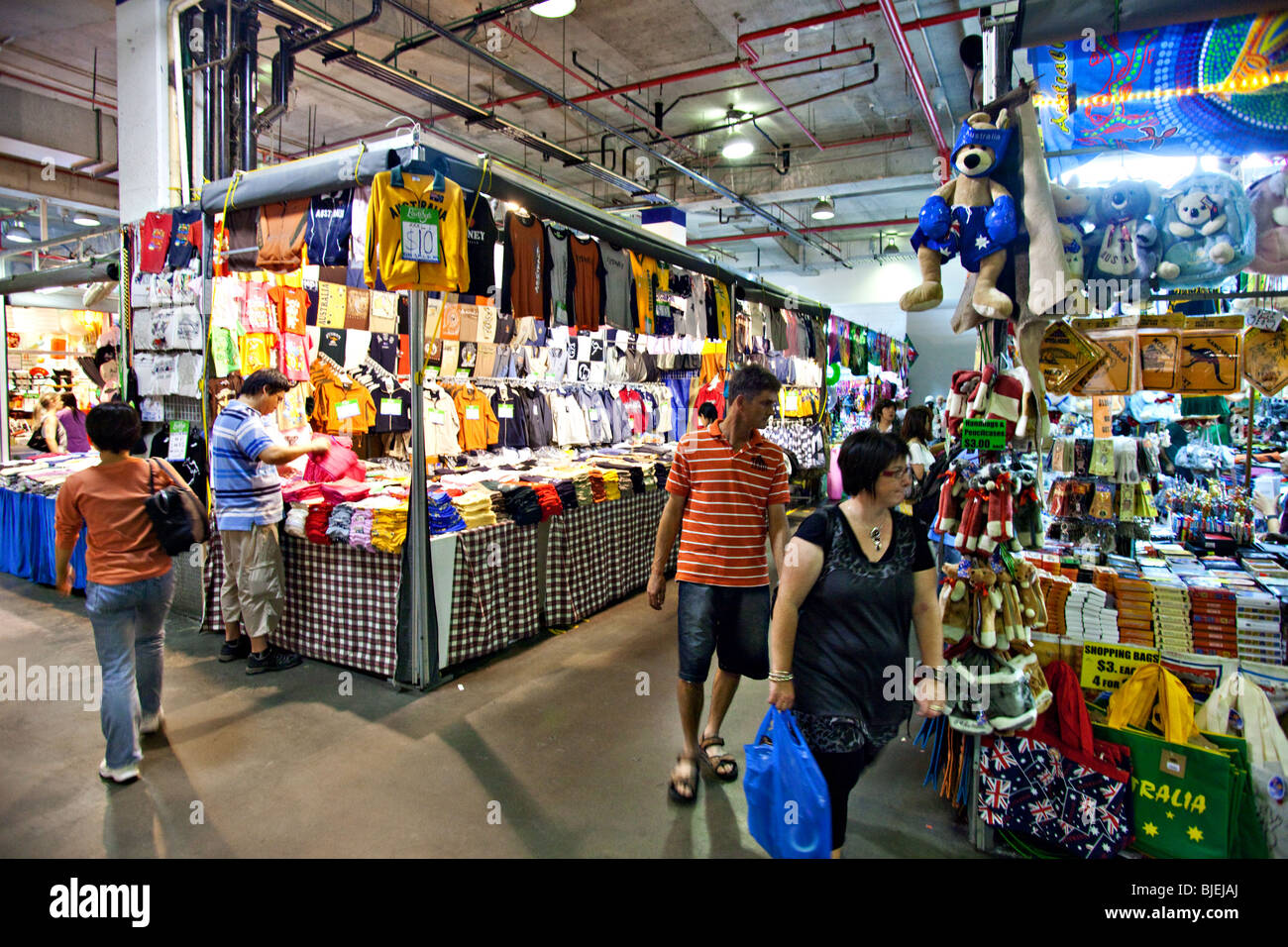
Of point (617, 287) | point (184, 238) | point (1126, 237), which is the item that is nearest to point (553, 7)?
point (617, 287)

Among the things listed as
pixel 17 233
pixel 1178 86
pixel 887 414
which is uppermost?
pixel 17 233

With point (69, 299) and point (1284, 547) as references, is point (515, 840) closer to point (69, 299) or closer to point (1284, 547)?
point (1284, 547)

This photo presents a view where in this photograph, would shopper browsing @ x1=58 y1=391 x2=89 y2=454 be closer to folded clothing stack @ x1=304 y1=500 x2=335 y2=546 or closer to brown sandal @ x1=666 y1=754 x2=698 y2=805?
folded clothing stack @ x1=304 y1=500 x2=335 y2=546

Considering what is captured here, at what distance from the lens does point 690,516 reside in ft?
9.95

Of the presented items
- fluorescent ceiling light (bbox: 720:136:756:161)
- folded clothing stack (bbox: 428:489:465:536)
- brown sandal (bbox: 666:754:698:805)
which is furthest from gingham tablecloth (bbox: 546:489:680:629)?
fluorescent ceiling light (bbox: 720:136:756:161)

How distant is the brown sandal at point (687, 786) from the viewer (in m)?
3.03

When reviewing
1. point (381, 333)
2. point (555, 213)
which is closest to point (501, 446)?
point (381, 333)

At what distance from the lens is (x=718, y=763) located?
10.7ft

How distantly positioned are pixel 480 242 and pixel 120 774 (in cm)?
309

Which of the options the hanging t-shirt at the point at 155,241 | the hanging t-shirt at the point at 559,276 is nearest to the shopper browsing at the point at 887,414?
the hanging t-shirt at the point at 559,276

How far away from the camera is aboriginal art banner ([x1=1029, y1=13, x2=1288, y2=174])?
8.48ft

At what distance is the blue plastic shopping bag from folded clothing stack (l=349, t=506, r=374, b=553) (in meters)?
2.77

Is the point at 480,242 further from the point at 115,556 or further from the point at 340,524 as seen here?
the point at 115,556

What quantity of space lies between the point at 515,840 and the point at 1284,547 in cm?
422
